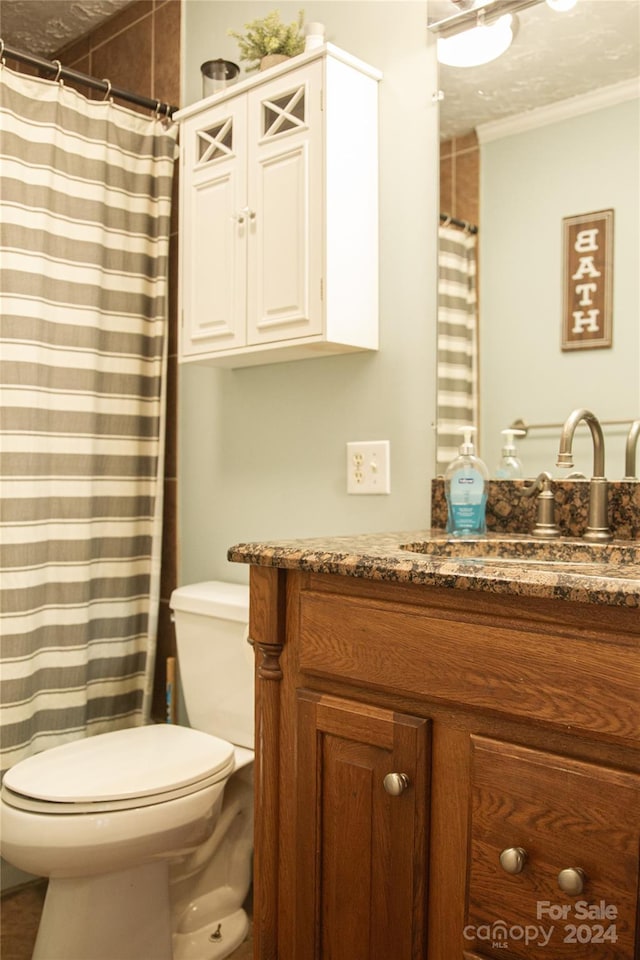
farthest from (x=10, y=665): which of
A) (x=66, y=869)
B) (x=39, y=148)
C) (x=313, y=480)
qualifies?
(x=39, y=148)

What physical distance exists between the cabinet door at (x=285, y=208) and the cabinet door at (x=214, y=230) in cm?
4

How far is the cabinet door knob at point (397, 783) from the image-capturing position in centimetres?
104

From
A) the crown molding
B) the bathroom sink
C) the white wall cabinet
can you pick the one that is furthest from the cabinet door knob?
the crown molding

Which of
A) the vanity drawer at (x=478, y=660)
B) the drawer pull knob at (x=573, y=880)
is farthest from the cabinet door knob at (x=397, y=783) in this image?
the drawer pull knob at (x=573, y=880)

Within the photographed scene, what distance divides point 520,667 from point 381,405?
0.93 meters

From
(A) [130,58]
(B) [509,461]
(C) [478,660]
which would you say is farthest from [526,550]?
(A) [130,58]

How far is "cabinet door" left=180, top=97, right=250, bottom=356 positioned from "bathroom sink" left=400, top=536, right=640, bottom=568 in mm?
709

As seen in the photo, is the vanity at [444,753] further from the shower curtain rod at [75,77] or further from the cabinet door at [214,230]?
the shower curtain rod at [75,77]

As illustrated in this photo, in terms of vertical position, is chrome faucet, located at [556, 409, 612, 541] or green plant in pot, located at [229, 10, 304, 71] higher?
green plant in pot, located at [229, 10, 304, 71]

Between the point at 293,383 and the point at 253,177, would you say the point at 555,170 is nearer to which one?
the point at 253,177

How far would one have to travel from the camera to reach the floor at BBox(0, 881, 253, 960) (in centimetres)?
174

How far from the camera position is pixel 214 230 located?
1846mm

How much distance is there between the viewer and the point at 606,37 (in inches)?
57.3

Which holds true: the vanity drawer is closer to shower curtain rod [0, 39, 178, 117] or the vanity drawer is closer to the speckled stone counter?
the speckled stone counter
